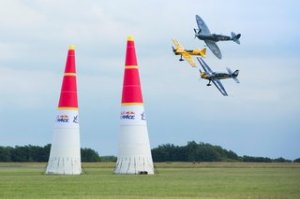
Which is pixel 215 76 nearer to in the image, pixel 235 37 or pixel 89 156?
pixel 235 37

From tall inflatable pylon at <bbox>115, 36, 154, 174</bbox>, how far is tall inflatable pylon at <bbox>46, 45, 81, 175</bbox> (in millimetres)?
2463

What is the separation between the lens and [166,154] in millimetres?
97812

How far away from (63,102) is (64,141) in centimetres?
220

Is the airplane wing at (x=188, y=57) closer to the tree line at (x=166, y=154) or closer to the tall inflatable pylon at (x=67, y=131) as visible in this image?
the tall inflatable pylon at (x=67, y=131)

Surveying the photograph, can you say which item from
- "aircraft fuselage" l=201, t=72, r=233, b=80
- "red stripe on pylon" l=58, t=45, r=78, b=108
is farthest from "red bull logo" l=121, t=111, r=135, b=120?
"aircraft fuselage" l=201, t=72, r=233, b=80

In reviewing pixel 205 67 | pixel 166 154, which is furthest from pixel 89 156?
pixel 205 67

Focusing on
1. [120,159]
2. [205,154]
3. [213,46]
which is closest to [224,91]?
[213,46]

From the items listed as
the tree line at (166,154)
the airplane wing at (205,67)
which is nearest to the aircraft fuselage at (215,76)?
the airplane wing at (205,67)

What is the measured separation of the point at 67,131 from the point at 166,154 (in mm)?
56110

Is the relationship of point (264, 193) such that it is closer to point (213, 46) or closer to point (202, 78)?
point (213, 46)

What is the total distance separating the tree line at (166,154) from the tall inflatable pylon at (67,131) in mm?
47046

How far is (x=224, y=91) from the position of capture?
54625 mm

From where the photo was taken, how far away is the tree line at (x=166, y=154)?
93062 mm

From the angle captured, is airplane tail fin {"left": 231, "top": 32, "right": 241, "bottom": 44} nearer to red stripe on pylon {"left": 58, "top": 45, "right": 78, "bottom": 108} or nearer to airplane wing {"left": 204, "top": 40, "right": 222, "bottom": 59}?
airplane wing {"left": 204, "top": 40, "right": 222, "bottom": 59}
